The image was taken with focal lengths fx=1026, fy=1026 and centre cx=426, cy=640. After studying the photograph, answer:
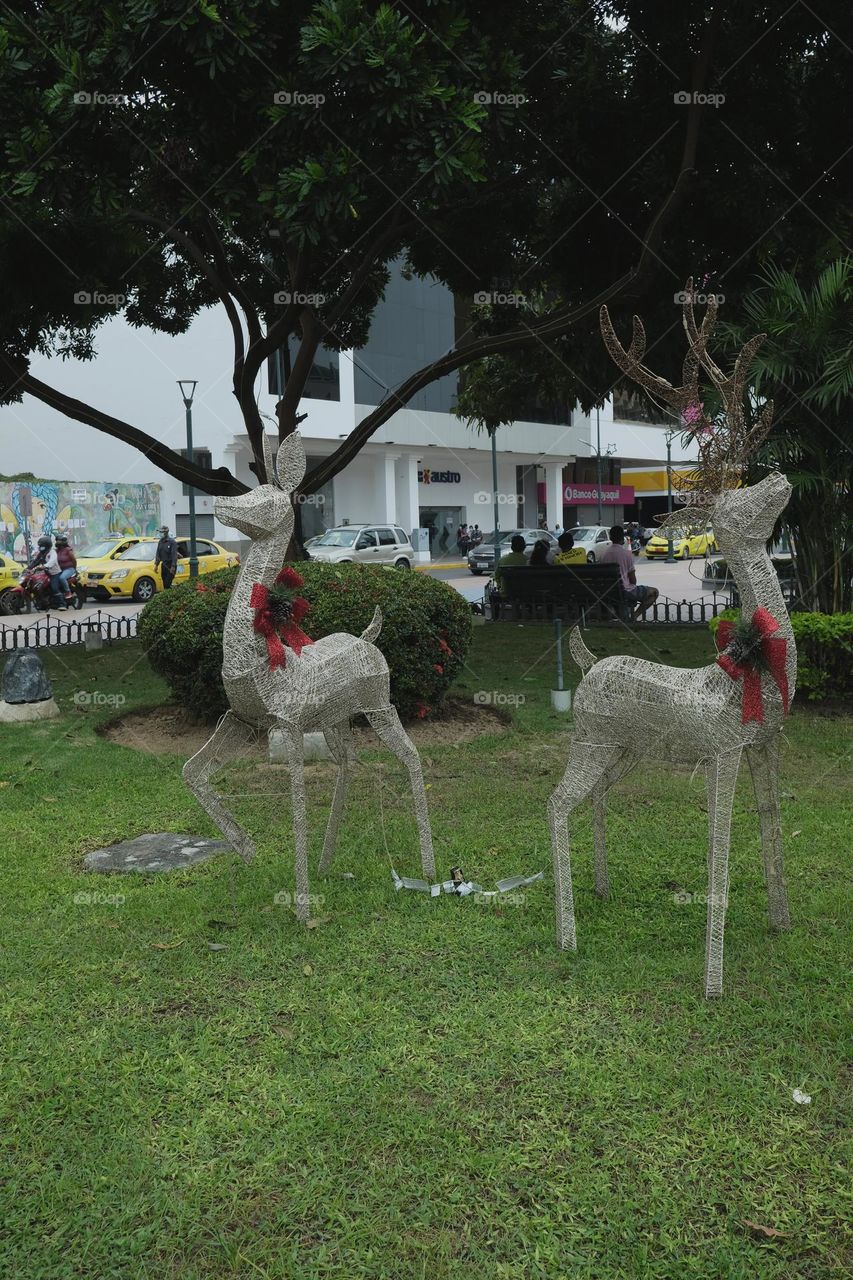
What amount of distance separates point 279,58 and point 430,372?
168 inches

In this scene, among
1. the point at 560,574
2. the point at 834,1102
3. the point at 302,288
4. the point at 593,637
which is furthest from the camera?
the point at 560,574

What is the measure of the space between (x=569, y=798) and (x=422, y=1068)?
1.34 meters

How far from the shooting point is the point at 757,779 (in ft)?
14.5

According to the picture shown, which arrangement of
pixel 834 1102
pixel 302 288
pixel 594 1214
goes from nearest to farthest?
pixel 594 1214
pixel 834 1102
pixel 302 288

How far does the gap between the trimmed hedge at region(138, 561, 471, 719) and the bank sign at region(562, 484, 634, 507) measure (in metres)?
45.0

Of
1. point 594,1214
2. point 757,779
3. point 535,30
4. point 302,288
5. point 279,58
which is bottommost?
point 594,1214

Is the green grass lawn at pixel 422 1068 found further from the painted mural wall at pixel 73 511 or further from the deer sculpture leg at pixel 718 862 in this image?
the painted mural wall at pixel 73 511

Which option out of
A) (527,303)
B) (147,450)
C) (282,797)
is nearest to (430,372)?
(147,450)

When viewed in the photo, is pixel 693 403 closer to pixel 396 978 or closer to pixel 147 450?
pixel 396 978

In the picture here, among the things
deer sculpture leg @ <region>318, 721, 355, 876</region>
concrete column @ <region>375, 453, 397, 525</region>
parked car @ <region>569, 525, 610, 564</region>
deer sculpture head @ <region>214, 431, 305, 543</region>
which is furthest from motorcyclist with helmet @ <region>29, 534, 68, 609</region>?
deer sculpture head @ <region>214, 431, 305, 543</region>

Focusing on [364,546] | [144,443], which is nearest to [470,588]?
[364,546]

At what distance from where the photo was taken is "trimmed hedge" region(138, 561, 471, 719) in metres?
8.52

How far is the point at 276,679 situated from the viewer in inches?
188

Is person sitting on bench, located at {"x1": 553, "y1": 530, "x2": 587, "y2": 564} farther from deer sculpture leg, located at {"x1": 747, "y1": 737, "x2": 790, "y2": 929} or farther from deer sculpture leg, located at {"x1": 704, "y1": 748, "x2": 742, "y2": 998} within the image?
deer sculpture leg, located at {"x1": 704, "y1": 748, "x2": 742, "y2": 998}
